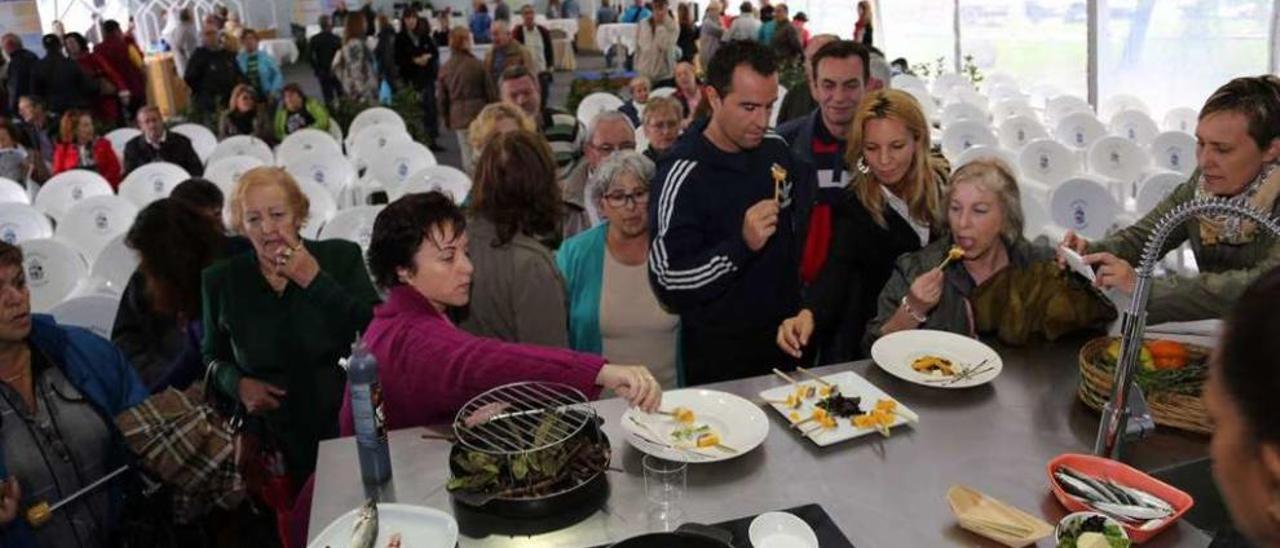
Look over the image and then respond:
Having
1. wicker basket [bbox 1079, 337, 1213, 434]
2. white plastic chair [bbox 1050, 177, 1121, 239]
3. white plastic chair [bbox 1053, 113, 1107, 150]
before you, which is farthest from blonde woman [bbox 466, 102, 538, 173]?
white plastic chair [bbox 1053, 113, 1107, 150]

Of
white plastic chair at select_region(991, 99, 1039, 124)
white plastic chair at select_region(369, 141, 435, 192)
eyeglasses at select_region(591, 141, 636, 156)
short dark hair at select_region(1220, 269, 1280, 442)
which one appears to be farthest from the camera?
white plastic chair at select_region(991, 99, 1039, 124)

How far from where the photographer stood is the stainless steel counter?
1.70 meters

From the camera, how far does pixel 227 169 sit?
6250mm

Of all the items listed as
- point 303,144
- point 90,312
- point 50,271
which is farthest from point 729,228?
point 303,144

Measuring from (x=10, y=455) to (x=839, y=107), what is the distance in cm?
282

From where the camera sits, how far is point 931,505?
68.8 inches

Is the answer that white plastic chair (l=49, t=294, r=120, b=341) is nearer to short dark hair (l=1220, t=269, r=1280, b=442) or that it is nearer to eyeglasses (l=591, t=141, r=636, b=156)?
eyeglasses (l=591, t=141, r=636, b=156)

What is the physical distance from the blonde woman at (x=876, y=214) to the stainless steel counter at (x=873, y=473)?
2.31 ft

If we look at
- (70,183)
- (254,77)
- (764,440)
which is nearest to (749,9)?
(254,77)

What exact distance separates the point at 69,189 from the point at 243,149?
1.22 m

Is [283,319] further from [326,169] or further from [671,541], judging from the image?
[326,169]

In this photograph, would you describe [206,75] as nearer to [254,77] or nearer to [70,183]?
[254,77]

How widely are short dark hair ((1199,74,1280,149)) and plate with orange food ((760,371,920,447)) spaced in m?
1.23

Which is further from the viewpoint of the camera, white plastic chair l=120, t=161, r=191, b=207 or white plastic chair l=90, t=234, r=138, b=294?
white plastic chair l=120, t=161, r=191, b=207
